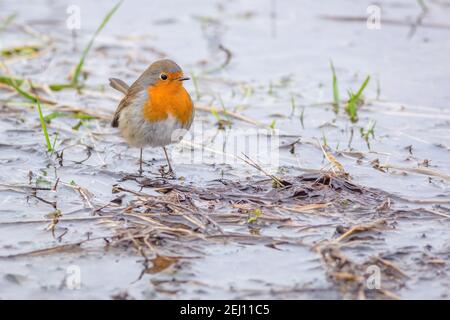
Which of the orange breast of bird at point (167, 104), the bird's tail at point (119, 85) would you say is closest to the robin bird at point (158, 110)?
the orange breast of bird at point (167, 104)

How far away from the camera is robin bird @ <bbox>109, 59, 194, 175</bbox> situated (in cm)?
657

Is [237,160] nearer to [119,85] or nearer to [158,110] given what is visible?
[158,110]

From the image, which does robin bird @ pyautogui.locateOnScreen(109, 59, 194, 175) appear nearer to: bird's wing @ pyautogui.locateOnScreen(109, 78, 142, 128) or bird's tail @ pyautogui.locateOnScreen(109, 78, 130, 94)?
bird's wing @ pyautogui.locateOnScreen(109, 78, 142, 128)

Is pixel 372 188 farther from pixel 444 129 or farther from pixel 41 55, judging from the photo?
pixel 41 55

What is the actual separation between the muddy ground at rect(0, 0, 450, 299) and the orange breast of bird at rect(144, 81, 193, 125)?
44 centimetres

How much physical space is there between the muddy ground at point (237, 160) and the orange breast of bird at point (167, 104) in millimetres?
443

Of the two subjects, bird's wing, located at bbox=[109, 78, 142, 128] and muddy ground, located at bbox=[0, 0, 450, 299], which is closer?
muddy ground, located at bbox=[0, 0, 450, 299]

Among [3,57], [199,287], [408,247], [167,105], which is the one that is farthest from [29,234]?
[3,57]

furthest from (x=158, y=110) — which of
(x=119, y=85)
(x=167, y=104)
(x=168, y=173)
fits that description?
(x=119, y=85)

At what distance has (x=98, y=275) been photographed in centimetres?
458

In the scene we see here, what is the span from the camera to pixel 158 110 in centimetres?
661

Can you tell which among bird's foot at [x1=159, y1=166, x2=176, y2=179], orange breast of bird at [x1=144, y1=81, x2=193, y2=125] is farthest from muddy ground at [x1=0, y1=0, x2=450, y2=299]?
orange breast of bird at [x1=144, y1=81, x2=193, y2=125]

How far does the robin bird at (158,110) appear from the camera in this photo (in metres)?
6.57

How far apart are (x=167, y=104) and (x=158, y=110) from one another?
9 cm
